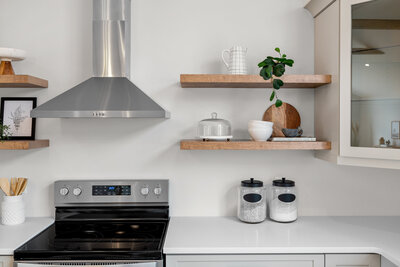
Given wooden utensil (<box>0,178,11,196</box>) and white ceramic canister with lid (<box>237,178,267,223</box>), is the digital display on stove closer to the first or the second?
wooden utensil (<box>0,178,11,196</box>)

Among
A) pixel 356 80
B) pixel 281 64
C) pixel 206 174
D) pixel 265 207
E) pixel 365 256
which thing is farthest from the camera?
pixel 206 174

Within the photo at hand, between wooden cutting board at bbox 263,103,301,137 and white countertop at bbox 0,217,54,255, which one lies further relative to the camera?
wooden cutting board at bbox 263,103,301,137

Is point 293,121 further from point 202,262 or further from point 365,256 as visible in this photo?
point 202,262

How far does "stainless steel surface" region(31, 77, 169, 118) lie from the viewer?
162cm

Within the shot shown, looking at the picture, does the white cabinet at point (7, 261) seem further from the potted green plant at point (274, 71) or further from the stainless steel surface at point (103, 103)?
the potted green plant at point (274, 71)

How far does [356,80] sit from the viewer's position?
66.7 inches

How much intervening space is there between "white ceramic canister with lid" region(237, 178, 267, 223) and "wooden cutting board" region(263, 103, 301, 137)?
360 millimetres

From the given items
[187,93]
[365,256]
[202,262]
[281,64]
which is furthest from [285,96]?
[202,262]

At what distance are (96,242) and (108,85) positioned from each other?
0.83 meters

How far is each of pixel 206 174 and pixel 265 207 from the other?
1.35 ft

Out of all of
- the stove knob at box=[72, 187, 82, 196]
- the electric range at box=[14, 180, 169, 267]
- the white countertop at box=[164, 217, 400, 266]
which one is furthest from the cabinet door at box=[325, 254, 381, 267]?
the stove knob at box=[72, 187, 82, 196]

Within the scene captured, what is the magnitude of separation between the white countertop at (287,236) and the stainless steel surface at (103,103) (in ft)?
2.12

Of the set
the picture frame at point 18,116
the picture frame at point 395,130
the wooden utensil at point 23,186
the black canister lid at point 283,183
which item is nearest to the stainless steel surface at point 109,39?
the picture frame at point 18,116

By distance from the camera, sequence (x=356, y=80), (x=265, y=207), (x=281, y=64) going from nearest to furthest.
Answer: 1. (x=356, y=80)
2. (x=281, y=64)
3. (x=265, y=207)
